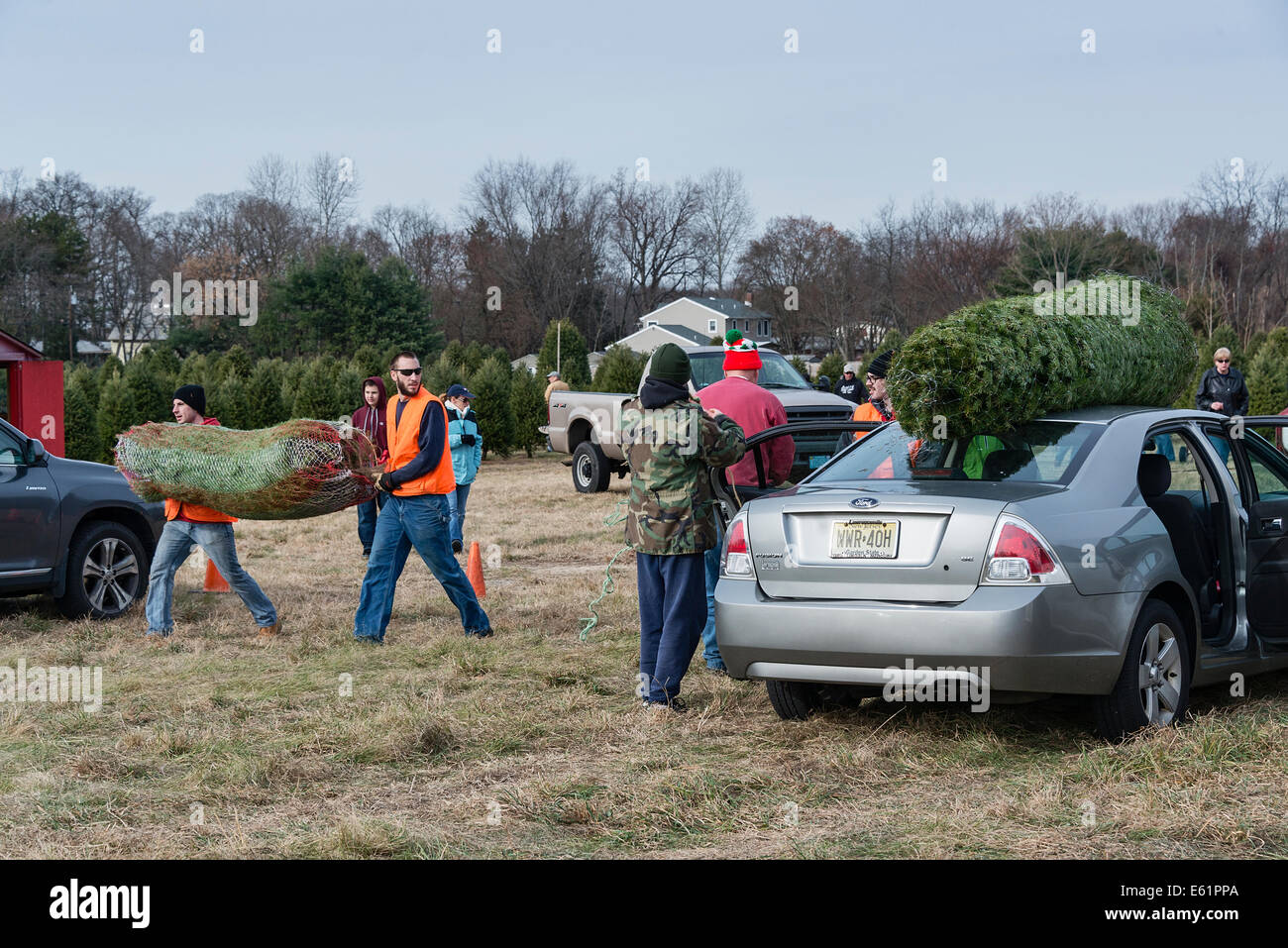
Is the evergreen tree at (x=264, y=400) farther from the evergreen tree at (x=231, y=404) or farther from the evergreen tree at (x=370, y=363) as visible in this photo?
the evergreen tree at (x=370, y=363)

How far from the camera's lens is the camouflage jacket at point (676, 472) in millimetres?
6625

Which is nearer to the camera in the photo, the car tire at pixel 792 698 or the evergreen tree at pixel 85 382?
the car tire at pixel 792 698

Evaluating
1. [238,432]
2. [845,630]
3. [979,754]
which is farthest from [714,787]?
[238,432]

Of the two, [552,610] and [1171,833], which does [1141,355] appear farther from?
[552,610]

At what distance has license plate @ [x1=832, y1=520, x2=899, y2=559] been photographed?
18.1 ft

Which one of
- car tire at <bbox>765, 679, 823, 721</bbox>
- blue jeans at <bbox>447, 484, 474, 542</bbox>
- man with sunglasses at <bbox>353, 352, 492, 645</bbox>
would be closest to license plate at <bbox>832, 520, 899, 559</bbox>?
car tire at <bbox>765, 679, 823, 721</bbox>

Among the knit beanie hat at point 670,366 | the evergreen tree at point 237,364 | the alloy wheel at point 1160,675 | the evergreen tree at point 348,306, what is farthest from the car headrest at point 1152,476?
the evergreen tree at point 348,306

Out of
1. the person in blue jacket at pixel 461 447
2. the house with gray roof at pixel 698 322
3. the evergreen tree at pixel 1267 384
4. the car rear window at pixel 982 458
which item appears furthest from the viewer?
the house with gray roof at pixel 698 322

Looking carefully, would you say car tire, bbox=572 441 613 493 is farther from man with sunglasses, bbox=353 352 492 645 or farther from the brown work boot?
man with sunglasses, bbox=353 352 492 645

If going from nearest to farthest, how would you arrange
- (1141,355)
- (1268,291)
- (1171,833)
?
(1171,833) < (1141,355) < (1268,291)

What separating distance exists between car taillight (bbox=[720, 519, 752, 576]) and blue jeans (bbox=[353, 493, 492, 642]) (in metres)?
3.12

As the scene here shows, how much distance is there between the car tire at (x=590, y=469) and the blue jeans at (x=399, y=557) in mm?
12070

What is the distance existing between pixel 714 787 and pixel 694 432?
2.02 metres

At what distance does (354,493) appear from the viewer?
9055mm
